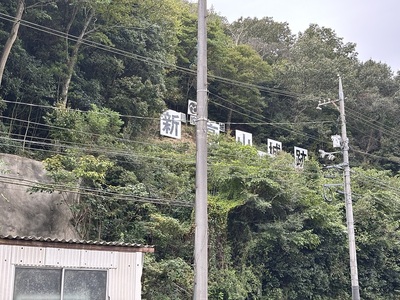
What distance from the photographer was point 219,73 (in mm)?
31422

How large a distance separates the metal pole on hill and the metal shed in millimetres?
2362

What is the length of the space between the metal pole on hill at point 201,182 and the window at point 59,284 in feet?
7.91

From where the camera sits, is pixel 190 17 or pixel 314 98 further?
pixel 190 17

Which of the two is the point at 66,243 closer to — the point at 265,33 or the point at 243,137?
the point at 243,137

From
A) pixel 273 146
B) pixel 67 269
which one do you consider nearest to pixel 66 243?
pixel 67 269

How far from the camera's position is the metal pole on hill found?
626 cm

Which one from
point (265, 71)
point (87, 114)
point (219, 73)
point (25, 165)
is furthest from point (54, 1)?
point (265, 71)

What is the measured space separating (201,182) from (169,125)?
1857 centimetres

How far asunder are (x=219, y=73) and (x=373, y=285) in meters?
16.3

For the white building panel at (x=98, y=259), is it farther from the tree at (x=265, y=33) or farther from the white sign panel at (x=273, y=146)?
the tree at (x=265, y=33)

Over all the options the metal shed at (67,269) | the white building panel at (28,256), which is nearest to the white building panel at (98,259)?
the metal shed at (67,269)

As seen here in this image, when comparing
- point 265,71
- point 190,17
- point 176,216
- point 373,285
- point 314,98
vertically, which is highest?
point 190,17

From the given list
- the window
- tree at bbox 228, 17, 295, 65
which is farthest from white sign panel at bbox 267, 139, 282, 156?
the window

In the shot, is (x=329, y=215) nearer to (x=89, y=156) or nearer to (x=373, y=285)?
(x=373, y=285)
